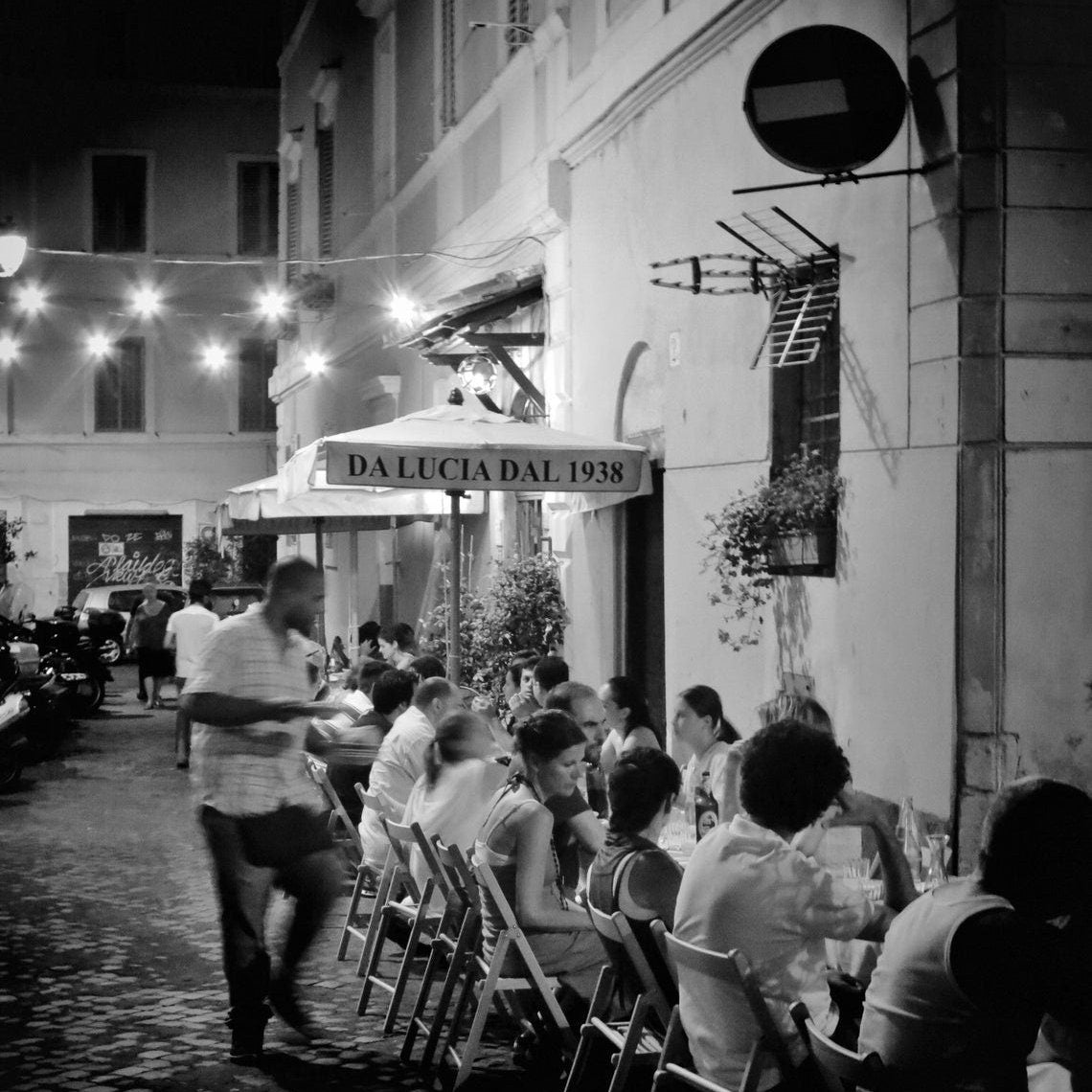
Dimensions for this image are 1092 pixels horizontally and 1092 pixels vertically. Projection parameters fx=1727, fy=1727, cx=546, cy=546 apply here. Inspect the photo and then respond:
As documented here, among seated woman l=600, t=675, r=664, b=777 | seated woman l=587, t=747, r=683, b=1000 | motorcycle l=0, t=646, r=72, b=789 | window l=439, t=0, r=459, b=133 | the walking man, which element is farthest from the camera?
window l=439, t=0, r=459, b=133

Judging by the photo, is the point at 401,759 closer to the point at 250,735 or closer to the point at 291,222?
the point at 250,735

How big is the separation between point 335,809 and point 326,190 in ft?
52.8

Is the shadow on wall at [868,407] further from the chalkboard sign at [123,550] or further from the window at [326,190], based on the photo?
the chalkboard sign at [123,550]

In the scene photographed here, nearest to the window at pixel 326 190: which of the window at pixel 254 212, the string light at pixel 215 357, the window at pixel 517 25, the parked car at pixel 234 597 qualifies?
the parked car at pixel 234 597

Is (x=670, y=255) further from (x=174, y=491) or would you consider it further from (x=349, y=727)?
(x=174, y=491)

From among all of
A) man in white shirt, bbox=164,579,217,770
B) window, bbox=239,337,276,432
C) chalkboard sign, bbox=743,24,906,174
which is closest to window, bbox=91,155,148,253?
window, bbox=239,337,276,432

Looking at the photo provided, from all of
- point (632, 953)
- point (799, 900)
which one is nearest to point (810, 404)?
point (632, 953)

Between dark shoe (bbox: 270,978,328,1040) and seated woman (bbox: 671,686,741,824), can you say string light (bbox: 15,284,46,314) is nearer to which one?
seated woman (bbox: 671,686,741,824)

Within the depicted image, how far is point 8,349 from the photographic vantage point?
107 feet

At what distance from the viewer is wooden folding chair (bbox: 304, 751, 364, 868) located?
8.37 m

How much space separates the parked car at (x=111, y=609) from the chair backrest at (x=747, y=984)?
2243 centimetres

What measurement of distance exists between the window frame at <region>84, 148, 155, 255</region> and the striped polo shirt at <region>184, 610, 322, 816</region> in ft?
93.7

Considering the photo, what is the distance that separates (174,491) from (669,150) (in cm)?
2501

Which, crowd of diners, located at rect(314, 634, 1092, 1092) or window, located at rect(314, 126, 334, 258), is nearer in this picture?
crowd of diners, located at rect(314, 634, 1092, 1092)
